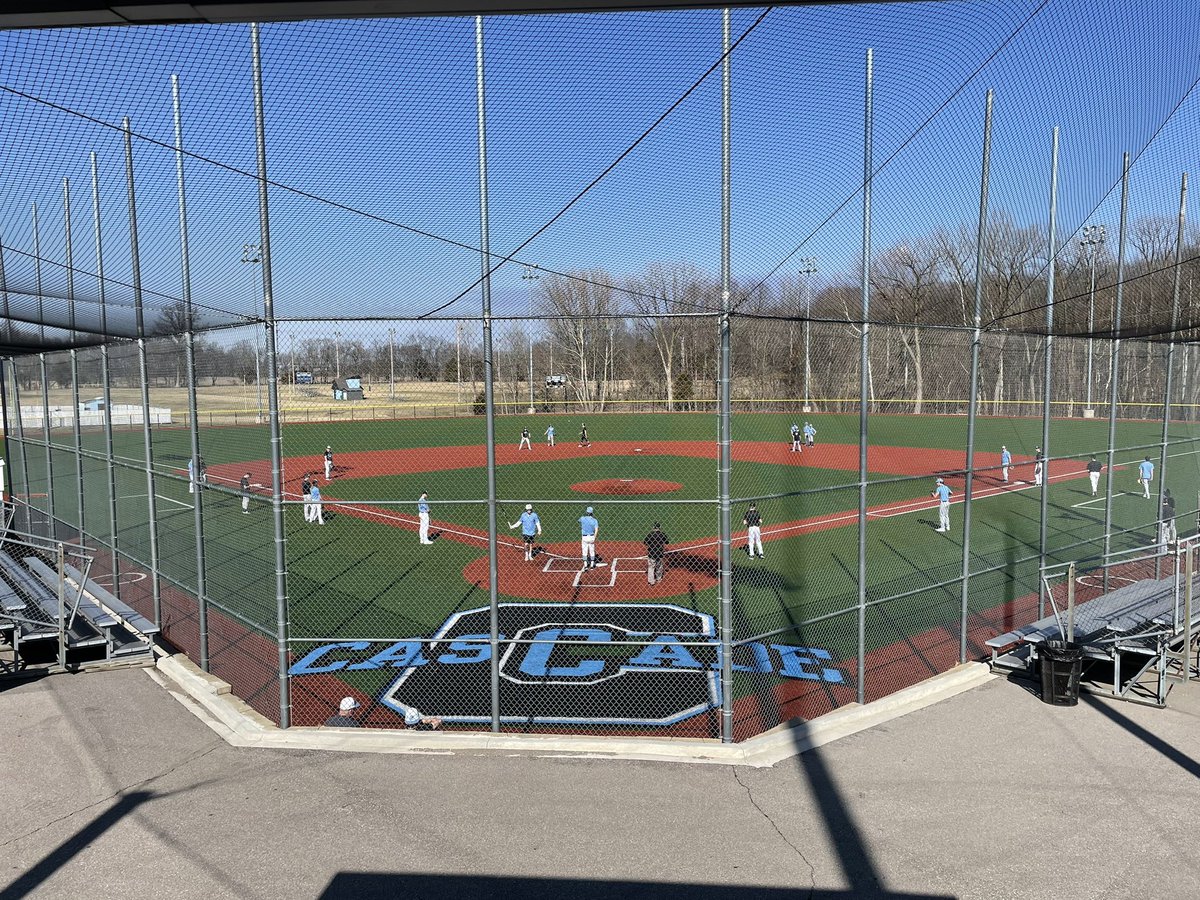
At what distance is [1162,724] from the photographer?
869 centimetres

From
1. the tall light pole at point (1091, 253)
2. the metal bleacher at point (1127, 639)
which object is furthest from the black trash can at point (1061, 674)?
the tall light pole at point (1091, 253)

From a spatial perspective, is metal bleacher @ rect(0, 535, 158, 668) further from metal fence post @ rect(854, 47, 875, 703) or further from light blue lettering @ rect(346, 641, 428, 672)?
metal fence post @ rect(854, 47, 875, 703)

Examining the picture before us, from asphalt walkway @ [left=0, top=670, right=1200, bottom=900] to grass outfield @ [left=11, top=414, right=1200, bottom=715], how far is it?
5.97 ft

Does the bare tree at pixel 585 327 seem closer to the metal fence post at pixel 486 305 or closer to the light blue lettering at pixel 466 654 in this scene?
A: the metal fence post at pixel 486 305

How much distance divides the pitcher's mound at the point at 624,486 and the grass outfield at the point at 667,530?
0.62 m

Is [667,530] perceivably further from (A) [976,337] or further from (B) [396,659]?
(A) [976,337]

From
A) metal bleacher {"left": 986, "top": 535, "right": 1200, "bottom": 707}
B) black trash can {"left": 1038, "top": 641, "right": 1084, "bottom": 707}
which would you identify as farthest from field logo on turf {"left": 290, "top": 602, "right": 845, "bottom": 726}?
black trash can {"left": 1038, "top": 641, "right": 1084, "bottom": 707}

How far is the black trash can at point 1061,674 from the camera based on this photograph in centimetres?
915

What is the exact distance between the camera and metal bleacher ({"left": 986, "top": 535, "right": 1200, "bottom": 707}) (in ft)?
31.0

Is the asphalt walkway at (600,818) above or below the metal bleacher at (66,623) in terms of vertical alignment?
below

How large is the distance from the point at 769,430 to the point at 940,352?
50.2 ft

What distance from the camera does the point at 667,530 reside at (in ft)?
71.9

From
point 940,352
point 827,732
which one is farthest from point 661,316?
point 940,352

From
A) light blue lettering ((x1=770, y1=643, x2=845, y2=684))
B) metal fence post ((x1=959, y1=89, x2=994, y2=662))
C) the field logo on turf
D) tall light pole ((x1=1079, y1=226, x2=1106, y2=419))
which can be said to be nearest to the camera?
the field logo on turf
